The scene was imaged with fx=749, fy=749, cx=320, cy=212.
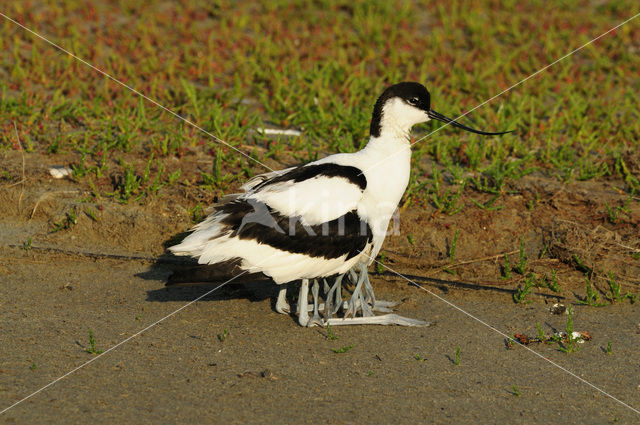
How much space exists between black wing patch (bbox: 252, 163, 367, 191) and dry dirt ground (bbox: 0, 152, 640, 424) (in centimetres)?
77

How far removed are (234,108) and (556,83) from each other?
115 inches

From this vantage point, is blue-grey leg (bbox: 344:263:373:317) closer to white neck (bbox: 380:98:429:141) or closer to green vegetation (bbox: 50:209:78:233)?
white neck (bbox: 380:98:429:141)

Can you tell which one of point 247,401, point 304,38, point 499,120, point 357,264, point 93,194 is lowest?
point 247,401

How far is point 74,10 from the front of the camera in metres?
7.94

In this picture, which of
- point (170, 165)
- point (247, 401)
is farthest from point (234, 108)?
point (247, 401)

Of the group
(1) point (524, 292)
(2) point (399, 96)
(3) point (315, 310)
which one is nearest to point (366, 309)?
(3) point (315, 310)

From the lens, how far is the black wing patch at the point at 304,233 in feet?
12.5

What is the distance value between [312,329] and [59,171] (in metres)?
2.20

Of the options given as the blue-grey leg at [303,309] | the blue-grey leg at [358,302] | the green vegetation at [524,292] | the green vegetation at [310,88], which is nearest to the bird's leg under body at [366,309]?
the blue-grey leg at [358,302]

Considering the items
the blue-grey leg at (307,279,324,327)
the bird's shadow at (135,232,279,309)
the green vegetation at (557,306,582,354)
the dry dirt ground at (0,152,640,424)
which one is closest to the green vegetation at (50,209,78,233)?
the dry dirt ground at (0,152,640,424)

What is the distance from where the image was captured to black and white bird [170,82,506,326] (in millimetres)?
3816

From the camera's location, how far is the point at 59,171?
5031mm

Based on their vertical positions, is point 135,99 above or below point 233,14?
below

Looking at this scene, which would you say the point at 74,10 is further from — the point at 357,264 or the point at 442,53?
the point at 357,264
